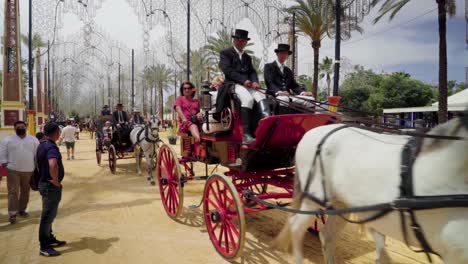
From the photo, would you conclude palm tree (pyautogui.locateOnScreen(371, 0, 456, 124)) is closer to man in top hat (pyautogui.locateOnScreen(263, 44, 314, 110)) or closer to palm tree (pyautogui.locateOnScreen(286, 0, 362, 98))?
palm tree (pyautogui.locateOnScreen(286, 0, 362, 98))

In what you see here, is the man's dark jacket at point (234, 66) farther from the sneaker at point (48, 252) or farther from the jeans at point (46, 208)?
the sneaker at point (48, 252)

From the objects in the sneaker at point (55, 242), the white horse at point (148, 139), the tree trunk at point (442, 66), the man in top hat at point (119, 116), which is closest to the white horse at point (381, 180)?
the sneaker at point (55, 242)

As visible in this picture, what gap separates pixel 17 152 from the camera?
5.53 meters

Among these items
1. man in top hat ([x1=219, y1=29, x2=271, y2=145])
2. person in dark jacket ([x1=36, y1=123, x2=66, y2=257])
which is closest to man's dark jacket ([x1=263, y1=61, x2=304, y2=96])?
man in top hat ([x1=219, y1=29, x2=271, y2=145])

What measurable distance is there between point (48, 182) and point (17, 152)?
1904mm

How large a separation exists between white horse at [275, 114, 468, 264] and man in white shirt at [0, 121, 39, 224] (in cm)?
464

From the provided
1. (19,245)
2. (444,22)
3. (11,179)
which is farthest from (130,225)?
(444,22)

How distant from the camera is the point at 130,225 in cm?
530

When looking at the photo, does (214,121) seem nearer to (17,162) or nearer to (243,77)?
(243,77)

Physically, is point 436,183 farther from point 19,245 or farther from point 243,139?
point 19,245

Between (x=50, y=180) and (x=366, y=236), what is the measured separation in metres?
4.26

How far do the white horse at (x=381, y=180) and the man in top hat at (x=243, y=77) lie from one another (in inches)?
38.0

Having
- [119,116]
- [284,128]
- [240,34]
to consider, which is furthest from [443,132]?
[119,116]

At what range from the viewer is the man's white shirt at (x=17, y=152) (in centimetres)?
550
